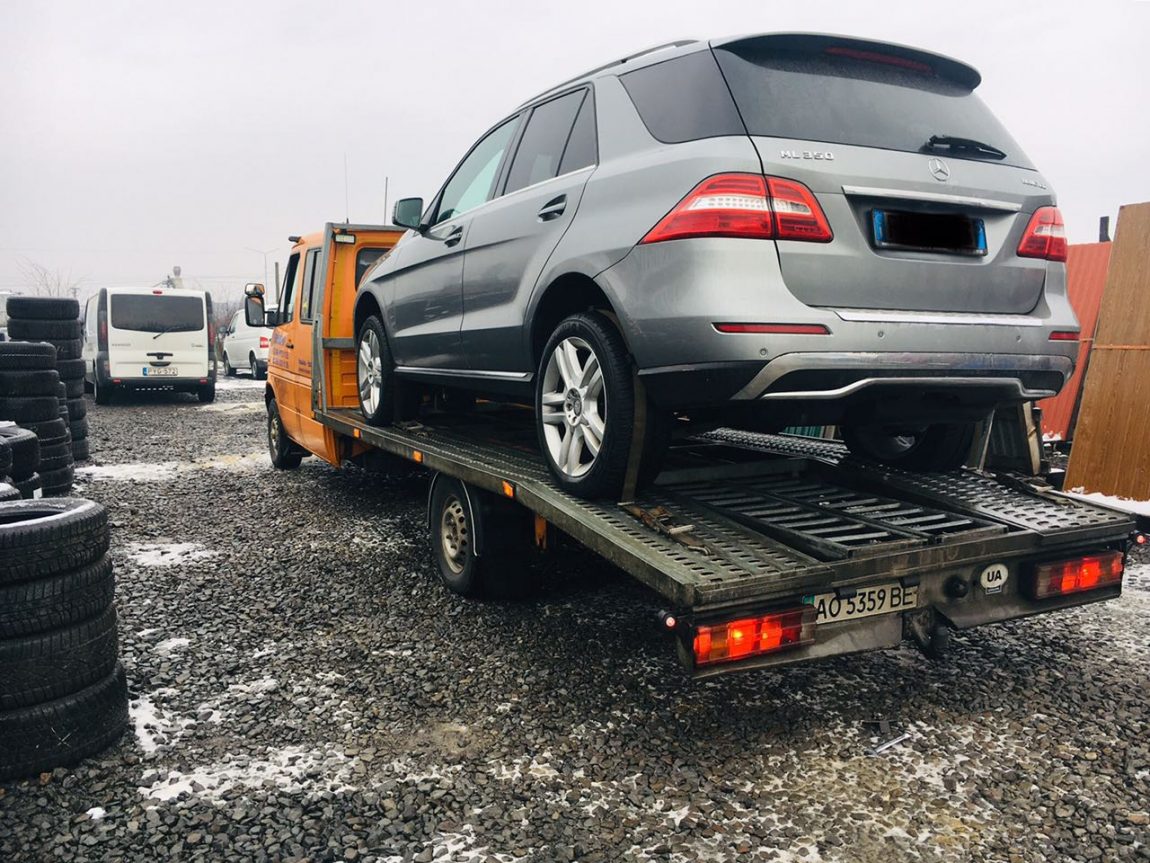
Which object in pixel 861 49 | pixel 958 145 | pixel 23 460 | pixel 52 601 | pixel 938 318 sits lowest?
pixel 52 601

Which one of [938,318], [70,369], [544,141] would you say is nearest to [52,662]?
[544,141]

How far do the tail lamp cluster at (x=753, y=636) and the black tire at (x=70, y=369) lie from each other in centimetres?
952

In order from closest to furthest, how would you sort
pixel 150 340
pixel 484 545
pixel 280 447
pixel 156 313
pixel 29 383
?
pixel 484 545
pixel 29 383
pixel 280 447
pixel 150 340
pixel 156 313

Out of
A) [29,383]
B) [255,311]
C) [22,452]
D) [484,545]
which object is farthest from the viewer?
[255,311]

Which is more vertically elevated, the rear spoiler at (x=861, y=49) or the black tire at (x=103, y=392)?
the rear spoiler at (x=861, y=49)

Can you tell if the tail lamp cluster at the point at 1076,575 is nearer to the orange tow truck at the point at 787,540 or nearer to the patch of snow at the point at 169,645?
the orange tow truck at the point at 787,540

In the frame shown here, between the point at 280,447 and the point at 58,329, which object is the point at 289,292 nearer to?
the point at 280,447

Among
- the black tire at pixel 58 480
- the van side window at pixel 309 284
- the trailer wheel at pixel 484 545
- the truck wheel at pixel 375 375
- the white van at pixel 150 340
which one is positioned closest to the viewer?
the trailer wheel at pixel 484 545

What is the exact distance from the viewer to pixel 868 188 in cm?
297

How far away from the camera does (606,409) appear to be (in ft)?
10.6

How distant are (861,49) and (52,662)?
348 cm

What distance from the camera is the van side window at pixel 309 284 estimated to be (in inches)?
279

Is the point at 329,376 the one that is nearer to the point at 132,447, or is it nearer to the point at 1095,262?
the point at 132,447

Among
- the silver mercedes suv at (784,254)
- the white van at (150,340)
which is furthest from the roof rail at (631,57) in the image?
the white van at (150,340)
